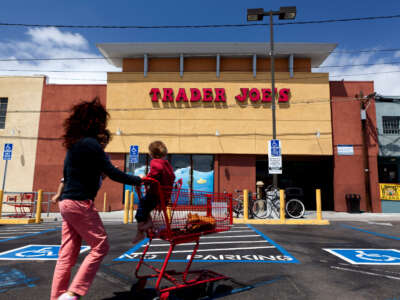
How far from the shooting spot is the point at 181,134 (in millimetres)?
16438

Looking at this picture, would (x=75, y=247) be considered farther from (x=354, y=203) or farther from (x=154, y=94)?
(x=354, y=203)

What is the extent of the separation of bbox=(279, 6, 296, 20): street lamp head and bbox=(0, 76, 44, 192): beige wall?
14.7 m

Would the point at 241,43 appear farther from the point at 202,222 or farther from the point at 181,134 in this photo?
the point at 202,222

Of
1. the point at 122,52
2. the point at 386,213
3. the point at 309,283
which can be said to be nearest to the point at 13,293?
the point at 309,283

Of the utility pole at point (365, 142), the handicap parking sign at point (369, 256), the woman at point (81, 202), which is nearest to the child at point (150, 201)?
the woman at point (81, 202)

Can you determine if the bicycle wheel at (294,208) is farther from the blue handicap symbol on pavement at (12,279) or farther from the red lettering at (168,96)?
the blue handicap symbol on pavement at (12,279)

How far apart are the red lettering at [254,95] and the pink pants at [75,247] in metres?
15.1

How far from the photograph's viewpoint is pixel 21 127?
A: 16.9 m

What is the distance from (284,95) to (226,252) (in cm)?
1331

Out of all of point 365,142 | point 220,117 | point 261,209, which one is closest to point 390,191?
point 365,142

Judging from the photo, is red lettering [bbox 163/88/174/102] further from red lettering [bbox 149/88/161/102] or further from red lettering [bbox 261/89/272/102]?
red lettering [bbox 261/89/272/102]

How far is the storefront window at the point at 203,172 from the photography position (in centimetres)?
1639

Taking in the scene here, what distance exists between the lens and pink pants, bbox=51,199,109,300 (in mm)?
2348

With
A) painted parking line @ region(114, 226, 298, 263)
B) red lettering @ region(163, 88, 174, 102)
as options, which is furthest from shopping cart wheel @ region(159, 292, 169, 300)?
red lettering @ region(163, 88, 174, 102)
